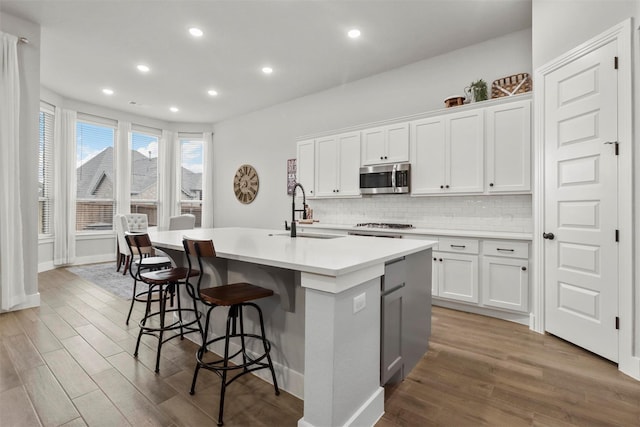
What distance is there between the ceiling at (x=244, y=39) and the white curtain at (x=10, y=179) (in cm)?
64

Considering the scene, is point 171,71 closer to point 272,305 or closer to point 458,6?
point 458,6

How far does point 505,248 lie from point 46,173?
283 inches

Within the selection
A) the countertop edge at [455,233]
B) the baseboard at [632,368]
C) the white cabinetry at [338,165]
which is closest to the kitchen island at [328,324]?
the countertop edge at [455,233]

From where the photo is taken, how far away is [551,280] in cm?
273

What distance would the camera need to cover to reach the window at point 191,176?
7395 mm

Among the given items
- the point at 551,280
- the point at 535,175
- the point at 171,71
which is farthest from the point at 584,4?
the point at 171,71

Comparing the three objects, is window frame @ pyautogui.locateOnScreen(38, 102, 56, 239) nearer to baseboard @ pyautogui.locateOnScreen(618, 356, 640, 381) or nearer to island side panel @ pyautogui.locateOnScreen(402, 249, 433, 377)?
island side panel @ pyautogui.locateOnScreen(402, 249, 433, 377)

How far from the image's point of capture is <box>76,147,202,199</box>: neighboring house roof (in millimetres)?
6107

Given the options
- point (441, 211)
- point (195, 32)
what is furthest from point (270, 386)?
point (195, 32)

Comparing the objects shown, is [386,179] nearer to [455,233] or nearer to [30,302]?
[455,233]

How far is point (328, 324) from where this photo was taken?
4.38ft

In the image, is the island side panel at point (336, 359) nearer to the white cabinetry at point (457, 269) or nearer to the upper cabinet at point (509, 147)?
the white cabinetry at point (457, 269)

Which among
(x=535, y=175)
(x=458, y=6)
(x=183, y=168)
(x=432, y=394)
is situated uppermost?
(x=458, y=6)

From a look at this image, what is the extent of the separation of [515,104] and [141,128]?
703 centimetres
